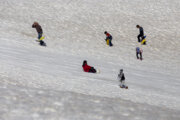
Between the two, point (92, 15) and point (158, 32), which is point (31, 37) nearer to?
point (92, 15)

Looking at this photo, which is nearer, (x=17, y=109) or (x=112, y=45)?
(x=17, y=109)

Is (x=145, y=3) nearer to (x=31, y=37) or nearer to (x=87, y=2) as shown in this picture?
(x=87, y=2)

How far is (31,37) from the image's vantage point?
847 inches

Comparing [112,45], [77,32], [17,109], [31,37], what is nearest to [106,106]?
[17,109]

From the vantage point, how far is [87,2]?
32062mm

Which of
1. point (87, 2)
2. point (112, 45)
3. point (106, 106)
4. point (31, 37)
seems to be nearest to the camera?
point (106, 106)

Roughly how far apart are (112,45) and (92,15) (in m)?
6.85

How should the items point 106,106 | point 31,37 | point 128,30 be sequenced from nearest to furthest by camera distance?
point 106,106 → point 31,37 → point 128,30

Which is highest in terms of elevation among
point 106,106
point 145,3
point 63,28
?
point 145,3

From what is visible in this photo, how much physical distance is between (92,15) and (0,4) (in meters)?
9.69

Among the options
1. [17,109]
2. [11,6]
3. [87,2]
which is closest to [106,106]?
[17,109]

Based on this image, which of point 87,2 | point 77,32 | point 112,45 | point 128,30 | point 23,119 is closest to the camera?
point 23,119

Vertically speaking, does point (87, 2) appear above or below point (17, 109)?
above

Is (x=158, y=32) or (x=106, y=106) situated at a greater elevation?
(x=158, y=32)
